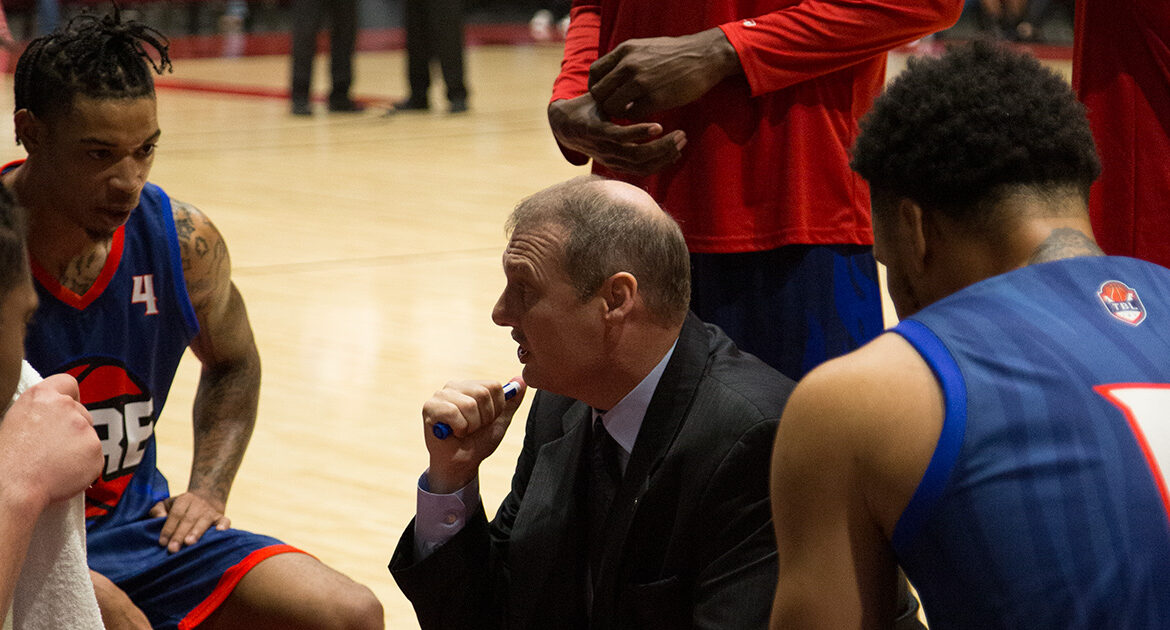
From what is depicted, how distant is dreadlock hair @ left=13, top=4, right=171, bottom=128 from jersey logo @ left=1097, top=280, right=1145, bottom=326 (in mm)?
1701

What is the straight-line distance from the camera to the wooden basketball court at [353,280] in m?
3.91

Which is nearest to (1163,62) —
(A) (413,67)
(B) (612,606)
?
(B) (612,606)

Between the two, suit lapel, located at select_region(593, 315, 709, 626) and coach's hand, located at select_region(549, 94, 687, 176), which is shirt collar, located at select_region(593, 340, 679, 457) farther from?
coach's hand, located at select_region(549, 94, 687, 176)

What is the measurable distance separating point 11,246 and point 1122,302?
1.14m

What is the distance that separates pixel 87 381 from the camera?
2600mm

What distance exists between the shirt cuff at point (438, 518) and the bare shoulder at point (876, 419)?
828 millimetres

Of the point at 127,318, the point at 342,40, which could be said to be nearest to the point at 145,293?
the point at 127,318

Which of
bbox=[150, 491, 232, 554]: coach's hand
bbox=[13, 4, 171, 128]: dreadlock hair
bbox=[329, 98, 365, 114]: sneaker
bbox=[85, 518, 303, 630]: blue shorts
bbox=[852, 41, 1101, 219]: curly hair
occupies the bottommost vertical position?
bbox=[329, 98, 365, 114]: sneaker

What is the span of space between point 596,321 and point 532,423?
32cm

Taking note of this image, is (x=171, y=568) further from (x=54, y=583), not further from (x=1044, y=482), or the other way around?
(x=1044, y=482)

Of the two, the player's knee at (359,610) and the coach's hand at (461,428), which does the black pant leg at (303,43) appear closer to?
the player's knee at (359,610)

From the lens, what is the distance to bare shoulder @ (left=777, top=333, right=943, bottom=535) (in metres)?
1.36

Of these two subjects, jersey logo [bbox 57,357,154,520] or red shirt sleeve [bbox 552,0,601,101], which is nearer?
jersey logo [bbox 57,357,154,520]

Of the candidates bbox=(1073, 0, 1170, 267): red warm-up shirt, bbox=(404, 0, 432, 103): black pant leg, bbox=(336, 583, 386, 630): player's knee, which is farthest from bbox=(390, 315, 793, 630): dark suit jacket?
bbox=(404, 0, 432, 103): black pant leg
